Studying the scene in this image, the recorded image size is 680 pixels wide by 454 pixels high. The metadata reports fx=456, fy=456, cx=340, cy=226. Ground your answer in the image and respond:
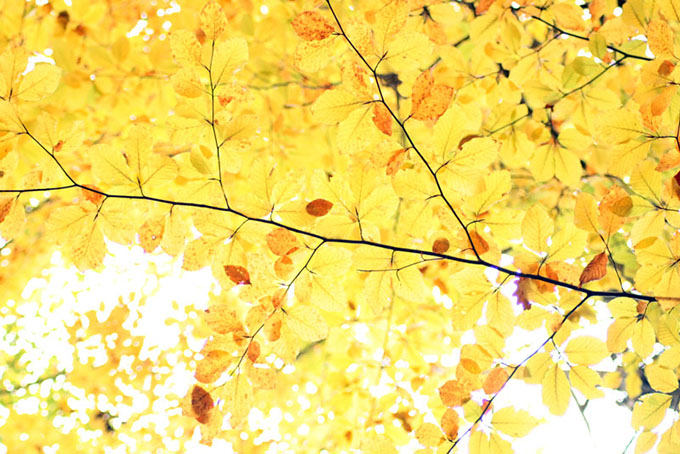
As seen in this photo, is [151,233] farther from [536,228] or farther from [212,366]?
[536,228]

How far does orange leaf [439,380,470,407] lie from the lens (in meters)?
0.58

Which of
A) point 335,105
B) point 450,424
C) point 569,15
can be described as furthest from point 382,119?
point 569,15

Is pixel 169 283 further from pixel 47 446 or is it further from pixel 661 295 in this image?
pixel 661 295

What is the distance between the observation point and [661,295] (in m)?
0.54

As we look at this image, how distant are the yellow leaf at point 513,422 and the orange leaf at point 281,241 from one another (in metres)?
0.34

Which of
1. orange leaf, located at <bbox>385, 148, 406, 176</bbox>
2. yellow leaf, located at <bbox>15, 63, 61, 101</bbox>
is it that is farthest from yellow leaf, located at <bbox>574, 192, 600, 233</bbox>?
yellow leaf, located at <bbox>15, 63, 61, 101</bbox>

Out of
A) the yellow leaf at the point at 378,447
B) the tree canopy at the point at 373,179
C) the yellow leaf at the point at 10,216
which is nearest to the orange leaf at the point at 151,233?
the tree canopy at the point at 373,179

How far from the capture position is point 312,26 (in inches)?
19.5

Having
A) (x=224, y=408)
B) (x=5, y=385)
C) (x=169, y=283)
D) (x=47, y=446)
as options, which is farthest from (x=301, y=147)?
(x=5, y=385)

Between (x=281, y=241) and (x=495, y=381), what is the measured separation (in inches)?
12.6

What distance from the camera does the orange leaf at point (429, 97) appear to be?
18.8 inches

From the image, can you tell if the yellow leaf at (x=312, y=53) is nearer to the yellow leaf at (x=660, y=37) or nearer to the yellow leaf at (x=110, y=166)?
the yellow leaf at (x=110, y=166)

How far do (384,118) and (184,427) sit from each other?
2079 mm

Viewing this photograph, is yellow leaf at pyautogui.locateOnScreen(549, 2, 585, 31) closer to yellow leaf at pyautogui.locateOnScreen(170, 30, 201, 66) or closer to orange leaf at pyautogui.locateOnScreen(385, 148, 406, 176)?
orange leaf at pyautogui.locateOnScreen(385, 148, 406, 176)
